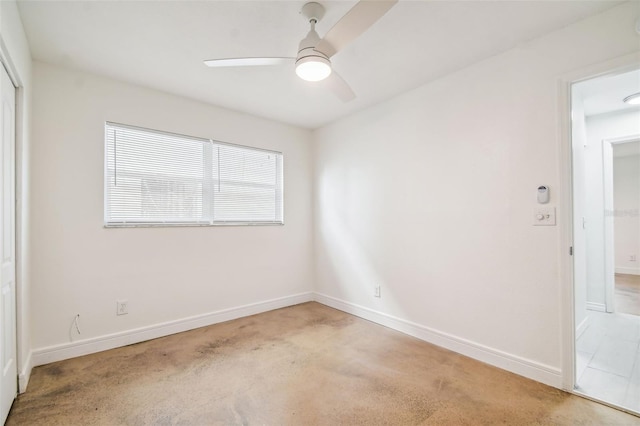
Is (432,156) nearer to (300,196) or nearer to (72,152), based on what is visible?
(300,196)

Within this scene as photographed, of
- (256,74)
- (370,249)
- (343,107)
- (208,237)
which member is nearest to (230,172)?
(208,237)

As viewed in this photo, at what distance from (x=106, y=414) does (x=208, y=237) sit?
179 cm

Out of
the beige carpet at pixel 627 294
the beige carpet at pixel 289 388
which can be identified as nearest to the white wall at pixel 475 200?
the beige carpet at pixel 289 388

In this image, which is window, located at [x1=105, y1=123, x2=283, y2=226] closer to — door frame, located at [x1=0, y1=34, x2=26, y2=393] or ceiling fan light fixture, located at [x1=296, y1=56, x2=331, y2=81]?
door frame, located at [x1=0, y1=34, x2=26, y2=393]

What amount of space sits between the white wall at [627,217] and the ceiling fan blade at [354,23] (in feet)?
19.7

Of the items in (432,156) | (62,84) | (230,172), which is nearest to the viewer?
(62,84)

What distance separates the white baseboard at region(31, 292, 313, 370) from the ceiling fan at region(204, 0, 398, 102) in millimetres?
2531

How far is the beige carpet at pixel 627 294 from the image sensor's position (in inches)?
143

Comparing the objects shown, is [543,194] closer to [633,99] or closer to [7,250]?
[633,99]

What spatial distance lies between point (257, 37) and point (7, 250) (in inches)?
82.2

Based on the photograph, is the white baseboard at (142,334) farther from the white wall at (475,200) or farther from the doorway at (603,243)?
the doorway at (603,243)

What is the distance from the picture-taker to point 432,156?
2809 mm

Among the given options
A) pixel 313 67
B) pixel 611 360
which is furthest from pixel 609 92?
pixel 313 67

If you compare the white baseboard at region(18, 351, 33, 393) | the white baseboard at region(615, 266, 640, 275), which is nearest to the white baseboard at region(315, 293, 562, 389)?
the white baseboard at region(18, 351, 33, 393)
